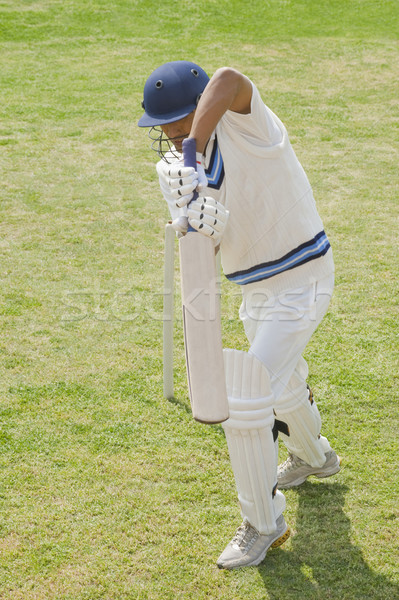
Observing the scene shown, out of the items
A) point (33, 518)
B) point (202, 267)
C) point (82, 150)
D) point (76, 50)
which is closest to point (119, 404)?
point (33, 518)

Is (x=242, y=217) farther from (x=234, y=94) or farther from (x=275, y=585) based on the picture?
(x=275, y=585)

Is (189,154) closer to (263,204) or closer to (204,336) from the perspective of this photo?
(263,204)

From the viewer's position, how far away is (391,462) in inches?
162

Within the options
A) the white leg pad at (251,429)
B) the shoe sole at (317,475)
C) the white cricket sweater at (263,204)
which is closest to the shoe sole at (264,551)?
the white leg pad at (251,429)

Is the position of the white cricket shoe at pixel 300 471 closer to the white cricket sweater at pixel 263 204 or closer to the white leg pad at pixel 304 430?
the white leg pad at pixel 304 430

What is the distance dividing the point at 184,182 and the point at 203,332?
61 cm

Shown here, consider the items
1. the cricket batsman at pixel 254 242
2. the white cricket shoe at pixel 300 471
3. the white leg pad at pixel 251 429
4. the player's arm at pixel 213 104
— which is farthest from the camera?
the white cricket shoe at pixel 300 471

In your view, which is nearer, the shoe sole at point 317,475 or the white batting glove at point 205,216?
the white batting glove at point 205,216

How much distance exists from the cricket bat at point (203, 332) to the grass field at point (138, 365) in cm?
92

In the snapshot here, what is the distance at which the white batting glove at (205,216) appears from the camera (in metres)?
2.84

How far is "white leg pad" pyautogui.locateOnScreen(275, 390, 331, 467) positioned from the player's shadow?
0.79ft

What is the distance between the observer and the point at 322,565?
349 cm

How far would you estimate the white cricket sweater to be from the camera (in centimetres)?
315

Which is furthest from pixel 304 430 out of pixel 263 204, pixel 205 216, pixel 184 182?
pixel 184 182
